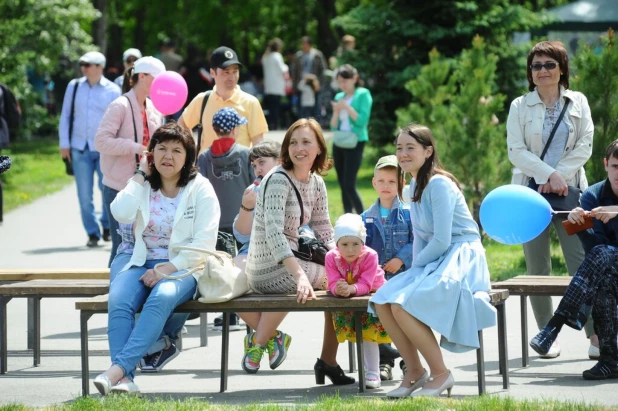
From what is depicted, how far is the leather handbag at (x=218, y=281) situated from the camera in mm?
6969

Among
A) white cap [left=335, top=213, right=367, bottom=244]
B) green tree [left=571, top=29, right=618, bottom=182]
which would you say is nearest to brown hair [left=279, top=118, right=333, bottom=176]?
white cap [left=335, top=213, right=367, bottom=244]

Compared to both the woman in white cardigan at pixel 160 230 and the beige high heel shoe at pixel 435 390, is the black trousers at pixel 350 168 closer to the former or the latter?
the woman in white cardigan at pixel 160 230

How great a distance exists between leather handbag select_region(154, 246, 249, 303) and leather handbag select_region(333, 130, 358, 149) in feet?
24.9

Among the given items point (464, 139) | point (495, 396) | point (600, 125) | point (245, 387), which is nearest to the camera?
point (495, 396)

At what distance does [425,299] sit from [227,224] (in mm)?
3031

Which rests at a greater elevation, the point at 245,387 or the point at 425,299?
the point at 425,299

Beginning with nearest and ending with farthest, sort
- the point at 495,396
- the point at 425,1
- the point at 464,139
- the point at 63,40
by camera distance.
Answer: the point at 495,396 → the point at 464,139 → the point at 425,1 → the point at 63,40

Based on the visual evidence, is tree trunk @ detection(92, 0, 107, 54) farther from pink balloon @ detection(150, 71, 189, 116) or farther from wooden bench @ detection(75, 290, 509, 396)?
wooden bench @ detection(75, 290, 509, 396)

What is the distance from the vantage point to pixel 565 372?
25.0ft

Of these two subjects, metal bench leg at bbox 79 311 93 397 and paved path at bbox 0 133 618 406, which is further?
paved path at bbox 0 133 618 406

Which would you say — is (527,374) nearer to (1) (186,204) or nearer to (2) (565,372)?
(2) (565,372)

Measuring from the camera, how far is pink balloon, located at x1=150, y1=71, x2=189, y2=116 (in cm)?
987

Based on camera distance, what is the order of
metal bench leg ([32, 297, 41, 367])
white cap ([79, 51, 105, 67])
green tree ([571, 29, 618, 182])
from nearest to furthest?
metal bench leg ([32, 297, 41, 367]) < green tree ([571, 29, 618, 182]) < white cap ([79, 51, 105, 67])

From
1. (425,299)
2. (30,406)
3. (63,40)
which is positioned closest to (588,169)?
(425,299)
